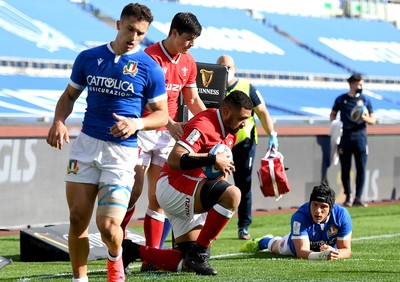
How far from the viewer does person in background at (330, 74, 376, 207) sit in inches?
685

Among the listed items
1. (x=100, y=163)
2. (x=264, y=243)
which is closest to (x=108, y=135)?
(x=100, y=163)

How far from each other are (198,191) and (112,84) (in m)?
1.51

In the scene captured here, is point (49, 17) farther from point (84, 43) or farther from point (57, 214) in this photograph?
point (57, 214)

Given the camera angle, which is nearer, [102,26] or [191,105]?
[191,105]

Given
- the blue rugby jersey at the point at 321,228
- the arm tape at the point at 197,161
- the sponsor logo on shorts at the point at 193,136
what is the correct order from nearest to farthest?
the arm tape at the point at 197,161 < the sponsor logo on shorts at the point at 193,136 < the blue rugby jersey at the point at 321,228

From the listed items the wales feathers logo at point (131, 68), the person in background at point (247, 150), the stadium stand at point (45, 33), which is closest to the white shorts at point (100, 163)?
the wales feathers logo at point (131, 68)

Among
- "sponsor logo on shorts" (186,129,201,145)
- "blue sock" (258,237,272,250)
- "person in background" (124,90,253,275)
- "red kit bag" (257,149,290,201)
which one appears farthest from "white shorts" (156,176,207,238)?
"red kit bag" (257,149,290,201)

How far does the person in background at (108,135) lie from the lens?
23.5ft

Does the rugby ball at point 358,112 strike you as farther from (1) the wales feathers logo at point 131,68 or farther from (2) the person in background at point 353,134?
(1) the wales feathers logo at point 131,68

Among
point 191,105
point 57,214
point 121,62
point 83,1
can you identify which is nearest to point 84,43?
point 83,1

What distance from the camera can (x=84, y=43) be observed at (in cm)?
1969

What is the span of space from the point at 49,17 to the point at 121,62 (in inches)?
522

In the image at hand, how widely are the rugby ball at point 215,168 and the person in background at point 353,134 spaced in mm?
8953

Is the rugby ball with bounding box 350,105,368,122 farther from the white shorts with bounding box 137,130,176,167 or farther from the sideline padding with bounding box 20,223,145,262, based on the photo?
the white shorts with bounding box 137,130,176,167
